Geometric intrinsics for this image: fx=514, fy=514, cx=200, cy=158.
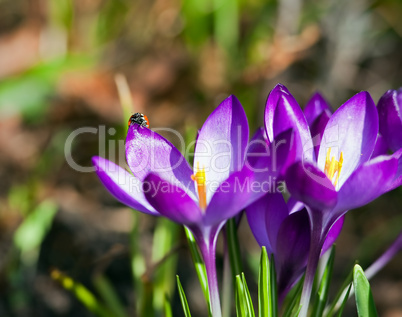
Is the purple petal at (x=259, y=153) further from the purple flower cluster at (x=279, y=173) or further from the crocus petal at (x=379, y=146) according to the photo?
the crocus petal at (x=379, y=146)

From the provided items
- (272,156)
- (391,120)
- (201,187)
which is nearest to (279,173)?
(272,156)

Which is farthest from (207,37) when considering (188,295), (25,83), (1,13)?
(188,295)

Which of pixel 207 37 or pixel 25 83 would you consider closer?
pixel 25 83

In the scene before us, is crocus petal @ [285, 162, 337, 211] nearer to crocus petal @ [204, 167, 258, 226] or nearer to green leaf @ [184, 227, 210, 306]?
crocus petal @ [204, 167, 258, 226]

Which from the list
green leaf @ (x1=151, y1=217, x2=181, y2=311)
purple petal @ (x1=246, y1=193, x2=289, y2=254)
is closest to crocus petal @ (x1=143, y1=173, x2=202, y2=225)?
purple petal @ (x1=246, y1=193, x2=289, y2=254)

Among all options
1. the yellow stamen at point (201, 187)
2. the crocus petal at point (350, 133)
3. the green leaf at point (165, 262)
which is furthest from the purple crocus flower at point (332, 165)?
the green leaf at point (165, 262)

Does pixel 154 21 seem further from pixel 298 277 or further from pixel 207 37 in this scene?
pixel 298 277

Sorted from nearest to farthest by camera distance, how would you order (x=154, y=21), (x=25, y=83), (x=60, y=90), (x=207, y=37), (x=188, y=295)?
1. (x=188, y=295)
2. (x=25, y=83)
3. (x=60, y=90)
4. (x=207, y=37)
5. (x=154, y=21)
